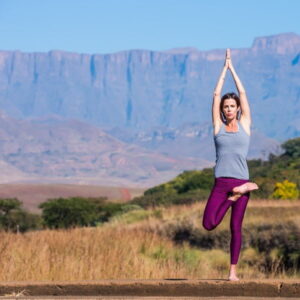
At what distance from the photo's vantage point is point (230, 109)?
9.76m

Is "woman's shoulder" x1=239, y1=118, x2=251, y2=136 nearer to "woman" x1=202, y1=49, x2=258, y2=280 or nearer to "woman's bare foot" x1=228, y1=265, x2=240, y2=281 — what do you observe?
"woman" x1=202, y1=49, x2=258, y2=280

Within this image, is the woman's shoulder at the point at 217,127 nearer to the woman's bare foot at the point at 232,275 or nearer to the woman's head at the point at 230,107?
the woman's head at the point at 230,107

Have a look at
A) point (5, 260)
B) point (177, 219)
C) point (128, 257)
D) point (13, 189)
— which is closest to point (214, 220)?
point (5, 260)

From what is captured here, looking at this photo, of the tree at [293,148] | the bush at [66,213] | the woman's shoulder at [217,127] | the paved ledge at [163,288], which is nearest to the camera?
the paved ledge at [163,288]

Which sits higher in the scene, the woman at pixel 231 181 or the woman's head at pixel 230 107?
the woman's head at pixel 230 107

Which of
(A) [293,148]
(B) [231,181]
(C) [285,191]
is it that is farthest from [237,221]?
(A) [293,148]

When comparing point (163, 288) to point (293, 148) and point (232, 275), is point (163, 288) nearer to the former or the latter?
point (232, 275)

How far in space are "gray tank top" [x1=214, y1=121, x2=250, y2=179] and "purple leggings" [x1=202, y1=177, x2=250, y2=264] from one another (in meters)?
0.06

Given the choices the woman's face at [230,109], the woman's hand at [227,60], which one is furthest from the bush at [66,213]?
the woman's face at [230,109]

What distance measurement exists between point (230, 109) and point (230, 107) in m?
0.02

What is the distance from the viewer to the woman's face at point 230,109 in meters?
9.74

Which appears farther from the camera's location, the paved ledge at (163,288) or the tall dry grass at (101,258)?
the tall dry grass at (101,258)

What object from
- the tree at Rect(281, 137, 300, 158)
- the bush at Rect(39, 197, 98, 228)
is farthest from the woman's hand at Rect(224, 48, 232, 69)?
the tree at Rect(281, 137, 300, 158)

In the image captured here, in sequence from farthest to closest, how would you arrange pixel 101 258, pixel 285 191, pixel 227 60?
pixel 285 191, pixel 101 258, pixel 227 60
